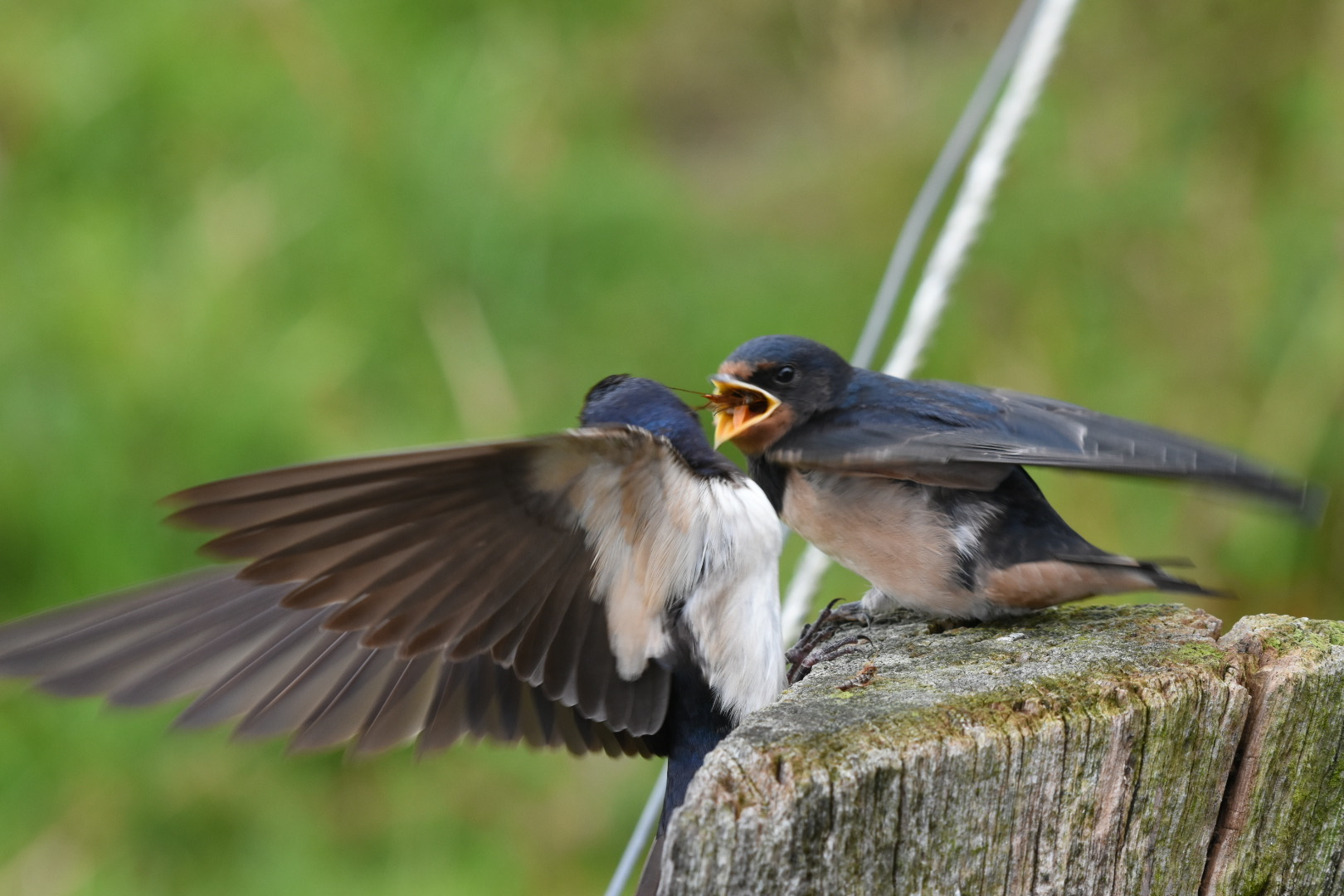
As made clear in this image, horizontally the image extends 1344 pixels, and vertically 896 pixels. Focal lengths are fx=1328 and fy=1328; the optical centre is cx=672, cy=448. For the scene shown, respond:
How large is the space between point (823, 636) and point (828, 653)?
269 mm

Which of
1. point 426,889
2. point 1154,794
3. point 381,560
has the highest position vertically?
point 381,560

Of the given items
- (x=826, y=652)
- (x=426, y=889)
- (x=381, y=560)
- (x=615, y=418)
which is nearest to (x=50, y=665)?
(x=381, y=560)

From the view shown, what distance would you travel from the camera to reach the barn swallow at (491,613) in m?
1.15

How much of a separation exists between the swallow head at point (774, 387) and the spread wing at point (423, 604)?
31cm

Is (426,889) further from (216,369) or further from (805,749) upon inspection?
(805,749)

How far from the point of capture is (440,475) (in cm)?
116

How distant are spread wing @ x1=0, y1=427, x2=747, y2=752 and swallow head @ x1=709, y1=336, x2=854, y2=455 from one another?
306mm

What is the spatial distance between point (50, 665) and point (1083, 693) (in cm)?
105

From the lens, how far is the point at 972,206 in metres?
1.95

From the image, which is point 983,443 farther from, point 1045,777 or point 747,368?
point 1045,777

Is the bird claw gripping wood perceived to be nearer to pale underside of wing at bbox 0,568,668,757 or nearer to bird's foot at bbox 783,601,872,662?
bird's foot at bbox 783,601,872,662

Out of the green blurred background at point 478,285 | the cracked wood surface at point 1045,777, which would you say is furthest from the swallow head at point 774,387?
the green blurred background at point 478,285

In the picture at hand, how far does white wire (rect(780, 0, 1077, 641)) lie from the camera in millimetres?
1905

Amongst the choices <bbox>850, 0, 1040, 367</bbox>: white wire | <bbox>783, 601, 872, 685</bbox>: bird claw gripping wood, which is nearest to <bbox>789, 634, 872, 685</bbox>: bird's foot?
<bbox>783, 601, 872, 685</bbox>: bird claw gripping wood
